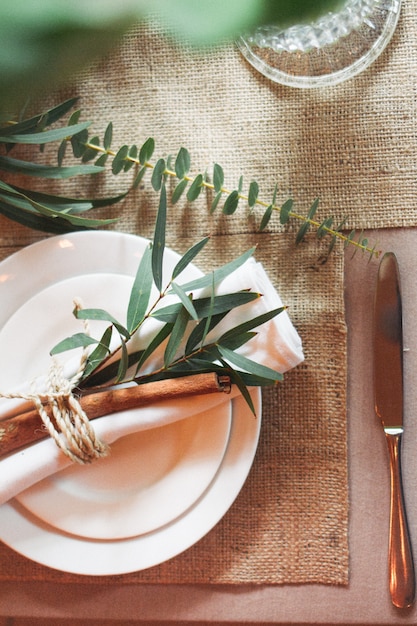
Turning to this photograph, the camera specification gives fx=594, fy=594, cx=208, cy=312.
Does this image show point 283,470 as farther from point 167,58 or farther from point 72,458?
point 167,58

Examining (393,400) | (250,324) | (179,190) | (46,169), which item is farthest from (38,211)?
(393,400)

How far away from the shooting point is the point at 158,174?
0.84 meters

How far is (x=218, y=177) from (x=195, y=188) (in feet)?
0.12

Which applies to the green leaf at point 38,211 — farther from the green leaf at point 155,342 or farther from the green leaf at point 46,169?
the green leaf at point 155,342

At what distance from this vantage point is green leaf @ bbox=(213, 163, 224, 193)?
83 cm

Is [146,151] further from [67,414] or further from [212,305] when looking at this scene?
[67,414]

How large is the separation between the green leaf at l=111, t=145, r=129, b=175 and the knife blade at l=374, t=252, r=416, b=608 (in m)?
0.39

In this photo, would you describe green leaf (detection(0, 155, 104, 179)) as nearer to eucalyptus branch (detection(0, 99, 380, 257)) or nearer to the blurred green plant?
eucalyptus branch (detection(0, 99, 380, 257))

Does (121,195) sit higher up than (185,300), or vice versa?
(121,195)

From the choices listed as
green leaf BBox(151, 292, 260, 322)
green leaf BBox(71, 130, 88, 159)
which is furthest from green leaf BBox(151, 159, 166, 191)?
green leaf BBox(151, 292, 260, 322)

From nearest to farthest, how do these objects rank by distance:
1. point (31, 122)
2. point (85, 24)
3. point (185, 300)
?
point (85, 24), point (185, 300), point (31, 122)

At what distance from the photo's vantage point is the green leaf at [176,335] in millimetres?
708

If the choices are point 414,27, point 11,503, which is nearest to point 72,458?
point 11,503

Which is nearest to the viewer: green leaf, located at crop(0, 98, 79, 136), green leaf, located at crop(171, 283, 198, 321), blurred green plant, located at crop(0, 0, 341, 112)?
blurred green plant, located at crop(0, 0, 341, 112)
